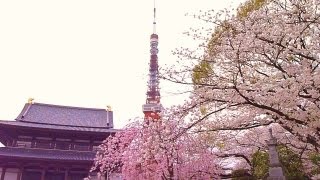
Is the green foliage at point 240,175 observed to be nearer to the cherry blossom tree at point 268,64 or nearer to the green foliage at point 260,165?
the green foliage at point 260,165

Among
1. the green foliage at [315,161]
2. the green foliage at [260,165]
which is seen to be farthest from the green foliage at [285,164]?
the green foliage at [315,161]

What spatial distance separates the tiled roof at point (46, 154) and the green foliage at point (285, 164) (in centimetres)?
1397

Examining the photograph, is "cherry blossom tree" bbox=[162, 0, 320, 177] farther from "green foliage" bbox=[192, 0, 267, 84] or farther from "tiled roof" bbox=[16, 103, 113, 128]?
A: "tiled roof" bbox=[16, 103, 113, 128]

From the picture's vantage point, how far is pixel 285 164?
11.2m

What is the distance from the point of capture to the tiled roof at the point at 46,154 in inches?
888

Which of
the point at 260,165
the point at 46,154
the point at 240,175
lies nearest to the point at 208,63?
the point at 260,165

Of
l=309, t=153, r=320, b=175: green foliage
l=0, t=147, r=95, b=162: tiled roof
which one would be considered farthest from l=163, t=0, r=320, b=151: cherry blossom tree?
l=0, t=147, r=95, b=162: tiled roof

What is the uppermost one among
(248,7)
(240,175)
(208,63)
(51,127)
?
(248,7)

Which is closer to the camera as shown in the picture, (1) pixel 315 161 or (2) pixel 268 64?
(2) pixel 268 64

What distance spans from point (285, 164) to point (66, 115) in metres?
22.1

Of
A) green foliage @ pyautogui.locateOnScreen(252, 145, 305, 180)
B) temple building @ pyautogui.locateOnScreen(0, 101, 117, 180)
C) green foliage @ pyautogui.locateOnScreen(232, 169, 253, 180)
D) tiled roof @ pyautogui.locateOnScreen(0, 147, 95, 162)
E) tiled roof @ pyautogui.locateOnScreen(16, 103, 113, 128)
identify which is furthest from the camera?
tiled roof @ pyautogui.locateOnScreen(16, 103, 113, 128)

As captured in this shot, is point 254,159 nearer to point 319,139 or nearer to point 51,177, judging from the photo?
point 319,139

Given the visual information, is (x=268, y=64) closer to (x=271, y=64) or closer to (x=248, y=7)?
(x=271, y=64)

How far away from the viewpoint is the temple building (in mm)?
23016
